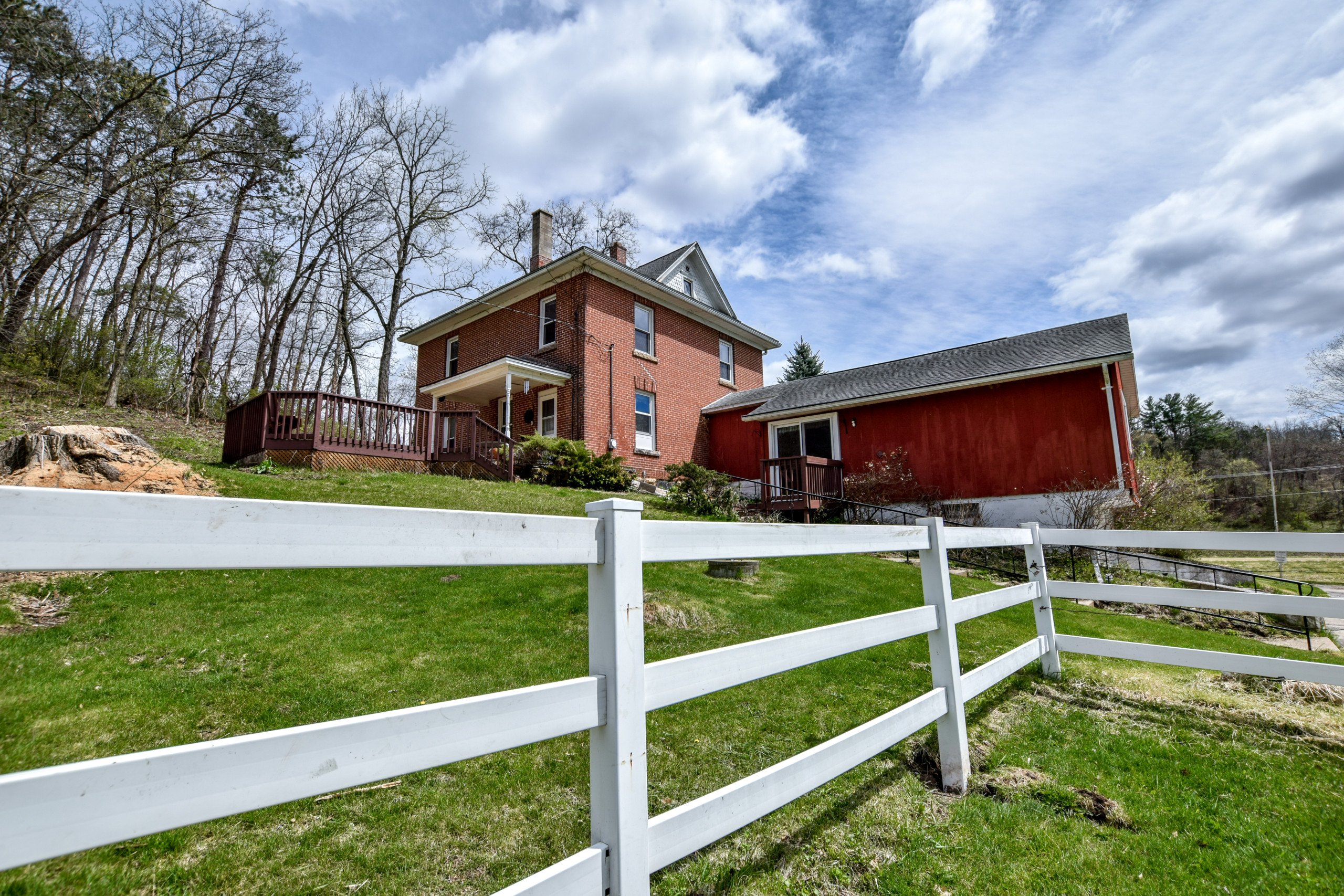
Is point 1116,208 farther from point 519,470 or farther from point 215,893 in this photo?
point 215,893

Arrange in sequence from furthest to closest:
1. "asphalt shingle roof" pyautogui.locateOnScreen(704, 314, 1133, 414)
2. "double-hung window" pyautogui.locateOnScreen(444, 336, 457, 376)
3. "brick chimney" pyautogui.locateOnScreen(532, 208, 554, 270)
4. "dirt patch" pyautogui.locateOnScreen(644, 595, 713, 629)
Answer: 1. "double-hung window" pyautogui.locateOnScreen(444, 336, 457, 376)
2. "brick chimney" pyautogui.locateOnScreen(532, 208, 554, 270)
3. "asphalt shingle roof" pyautogui.locateOnScreen(704, 314, 1133, 414)
4. "dirt patch" pyautogui.locateOnScreen(644, 595, 713, 629)

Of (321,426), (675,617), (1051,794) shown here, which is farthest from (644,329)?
(1051,794)

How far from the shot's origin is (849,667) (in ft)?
15.2

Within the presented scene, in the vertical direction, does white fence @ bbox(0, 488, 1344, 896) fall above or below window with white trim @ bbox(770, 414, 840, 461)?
below

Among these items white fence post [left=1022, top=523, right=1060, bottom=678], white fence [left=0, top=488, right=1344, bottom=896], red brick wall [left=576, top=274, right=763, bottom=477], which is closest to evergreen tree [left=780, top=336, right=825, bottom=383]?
red brick wall [left=576, top=274, right=763, bottom=477]

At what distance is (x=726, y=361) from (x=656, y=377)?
14.7 feet

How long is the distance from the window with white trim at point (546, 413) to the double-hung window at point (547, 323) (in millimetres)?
1569

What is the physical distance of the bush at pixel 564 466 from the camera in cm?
1320

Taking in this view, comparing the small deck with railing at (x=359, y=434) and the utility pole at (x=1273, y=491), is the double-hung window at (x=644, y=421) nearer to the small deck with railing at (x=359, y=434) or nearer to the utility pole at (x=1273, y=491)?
the small deck with railing at (x=359, y=434)

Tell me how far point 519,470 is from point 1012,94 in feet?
37.6

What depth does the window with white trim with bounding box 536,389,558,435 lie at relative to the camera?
1700 centimetres

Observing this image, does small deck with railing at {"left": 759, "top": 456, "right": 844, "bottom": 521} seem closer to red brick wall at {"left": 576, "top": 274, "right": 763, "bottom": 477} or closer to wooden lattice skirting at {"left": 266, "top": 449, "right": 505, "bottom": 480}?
red brick wall at {"left": 576, "top": 274, "right": 763, "bottom": 477}

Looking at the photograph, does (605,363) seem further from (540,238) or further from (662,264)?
(540,238)

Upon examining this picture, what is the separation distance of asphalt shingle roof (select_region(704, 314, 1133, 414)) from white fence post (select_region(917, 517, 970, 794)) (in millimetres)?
12015
